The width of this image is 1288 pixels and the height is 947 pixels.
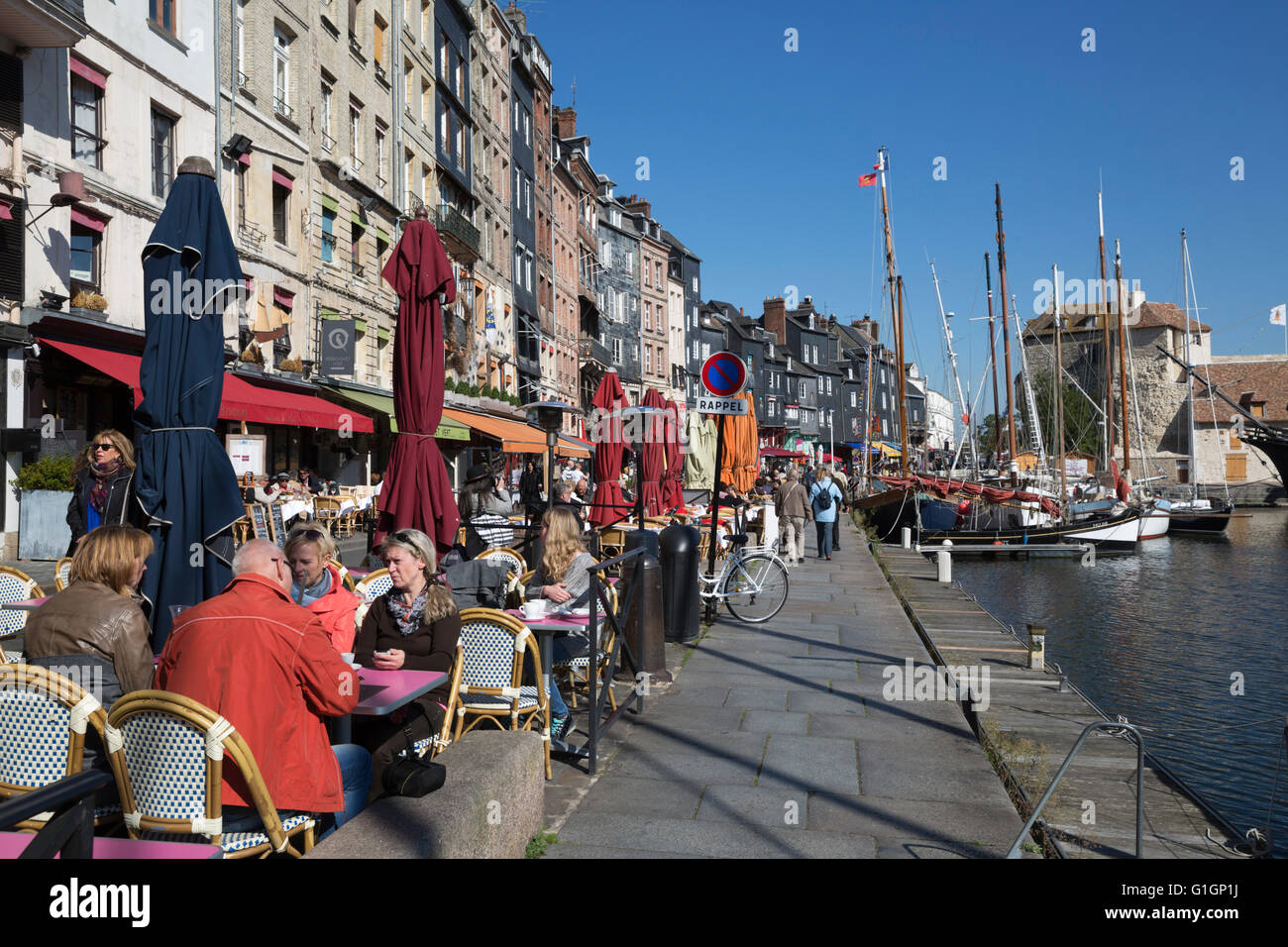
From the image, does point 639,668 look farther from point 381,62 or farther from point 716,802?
point 381,62

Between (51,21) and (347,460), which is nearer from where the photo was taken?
(51,21)

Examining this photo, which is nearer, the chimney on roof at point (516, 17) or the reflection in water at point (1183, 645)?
the reflection in water at point (1183, 645)

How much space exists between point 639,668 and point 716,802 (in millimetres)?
2082

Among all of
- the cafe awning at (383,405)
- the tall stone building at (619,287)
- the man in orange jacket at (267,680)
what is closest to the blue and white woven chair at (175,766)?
the man in orange jacket at (267,680)

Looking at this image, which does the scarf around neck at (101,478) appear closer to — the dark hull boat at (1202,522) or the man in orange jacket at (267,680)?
the man in orange jacket at (267,680)

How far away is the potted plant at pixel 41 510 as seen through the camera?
47.5ft

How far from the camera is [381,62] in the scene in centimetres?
2928

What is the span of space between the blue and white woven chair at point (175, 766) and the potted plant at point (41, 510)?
43.0 ft

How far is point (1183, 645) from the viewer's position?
16688 mm

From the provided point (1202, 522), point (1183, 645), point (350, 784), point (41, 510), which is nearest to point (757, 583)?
point (350, 784)

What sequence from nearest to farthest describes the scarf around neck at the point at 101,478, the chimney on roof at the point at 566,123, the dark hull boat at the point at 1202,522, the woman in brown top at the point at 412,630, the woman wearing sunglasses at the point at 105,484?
the woman in brown top at the point at 412,630
the woman wearing sunglasses at the point at 105,484
the scarf around neck at the point at 101,478
the dark hull boat at the point at 1202,522
the chimney on roof at the point at 566,123

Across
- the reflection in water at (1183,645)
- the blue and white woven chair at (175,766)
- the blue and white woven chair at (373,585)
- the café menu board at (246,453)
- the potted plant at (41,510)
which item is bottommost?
the reflection in water at (1183,645)

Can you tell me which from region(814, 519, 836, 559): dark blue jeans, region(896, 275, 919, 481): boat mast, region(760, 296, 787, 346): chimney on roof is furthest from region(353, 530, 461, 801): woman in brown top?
region(760, 296, 787, 346): chimney on roof
